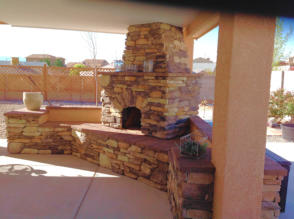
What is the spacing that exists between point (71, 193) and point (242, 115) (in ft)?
9.78

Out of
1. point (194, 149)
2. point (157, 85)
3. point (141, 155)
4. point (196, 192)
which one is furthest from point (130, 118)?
point (196, 192)

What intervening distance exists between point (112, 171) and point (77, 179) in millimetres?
712

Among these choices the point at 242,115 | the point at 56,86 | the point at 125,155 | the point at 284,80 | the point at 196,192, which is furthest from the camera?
the point at 56,86

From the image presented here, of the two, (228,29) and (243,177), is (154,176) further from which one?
(228,29)

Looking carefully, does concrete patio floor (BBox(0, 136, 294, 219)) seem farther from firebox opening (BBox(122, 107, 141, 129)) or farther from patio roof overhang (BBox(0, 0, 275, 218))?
patio roof overhang (BBox(0, 0, 275, 218))

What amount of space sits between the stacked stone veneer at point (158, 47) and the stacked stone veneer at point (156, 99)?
0.34 metres

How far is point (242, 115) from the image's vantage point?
77.3 inches

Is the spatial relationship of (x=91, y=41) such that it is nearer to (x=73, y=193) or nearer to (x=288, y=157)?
(x=73, y=193)

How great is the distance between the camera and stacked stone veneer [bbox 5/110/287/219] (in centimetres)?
Answer: 229

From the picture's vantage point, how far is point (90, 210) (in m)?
3.23

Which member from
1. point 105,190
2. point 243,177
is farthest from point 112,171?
point 243,177

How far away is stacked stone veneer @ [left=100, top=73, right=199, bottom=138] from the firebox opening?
16 cm

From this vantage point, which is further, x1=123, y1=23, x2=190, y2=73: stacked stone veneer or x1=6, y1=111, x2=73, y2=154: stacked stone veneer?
x1=6, y1=111, x2=73, y2=154: stacked stone veneer

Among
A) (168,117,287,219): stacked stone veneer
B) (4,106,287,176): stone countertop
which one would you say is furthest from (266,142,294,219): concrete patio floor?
(4,106,287,176): stone countertop
